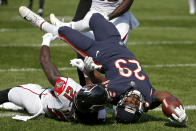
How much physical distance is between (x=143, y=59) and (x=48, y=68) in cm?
459

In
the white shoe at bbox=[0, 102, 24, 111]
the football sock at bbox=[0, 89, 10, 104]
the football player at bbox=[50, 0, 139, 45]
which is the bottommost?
the white shoe at bbox=[0, 102, 24, 111]

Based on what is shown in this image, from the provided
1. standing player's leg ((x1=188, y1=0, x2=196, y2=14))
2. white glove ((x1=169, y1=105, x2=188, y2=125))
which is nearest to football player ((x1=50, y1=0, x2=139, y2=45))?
white glove ((x1=169, y1=105, x2=188, y2=125))

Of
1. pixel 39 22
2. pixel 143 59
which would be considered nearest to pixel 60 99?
pixel 39 22

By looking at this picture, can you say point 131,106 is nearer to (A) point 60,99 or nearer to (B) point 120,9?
(A) point 60,99

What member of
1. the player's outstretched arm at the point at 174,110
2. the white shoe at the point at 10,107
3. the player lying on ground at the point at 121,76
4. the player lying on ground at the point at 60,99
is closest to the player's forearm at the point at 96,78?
the player lying on ground at the point at 121,76

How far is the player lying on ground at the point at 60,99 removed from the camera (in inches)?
185

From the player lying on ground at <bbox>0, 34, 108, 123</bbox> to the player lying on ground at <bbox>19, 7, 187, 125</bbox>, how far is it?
0.96 ft

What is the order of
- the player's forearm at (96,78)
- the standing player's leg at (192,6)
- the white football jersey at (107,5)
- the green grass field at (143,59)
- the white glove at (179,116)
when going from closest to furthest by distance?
the white glove at (179,116)
the green grass field at (143,59)
the player's forearm at (96,78)
the white football jersey at (107,5)
the standing player's leg at (192,6)

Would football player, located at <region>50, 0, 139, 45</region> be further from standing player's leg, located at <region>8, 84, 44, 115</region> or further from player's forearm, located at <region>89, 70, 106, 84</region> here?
standing player's leg, located at <region>8, 84, 44, 115</region>

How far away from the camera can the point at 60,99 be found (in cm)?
497

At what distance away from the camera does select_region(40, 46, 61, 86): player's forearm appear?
5.14 m

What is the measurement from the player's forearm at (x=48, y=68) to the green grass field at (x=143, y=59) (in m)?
0.50

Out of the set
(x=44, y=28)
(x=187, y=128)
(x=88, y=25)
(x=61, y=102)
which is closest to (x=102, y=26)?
(x=88, y=25)

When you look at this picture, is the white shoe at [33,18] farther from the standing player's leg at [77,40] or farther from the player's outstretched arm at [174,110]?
the player's outstretched arm at [174,110]
